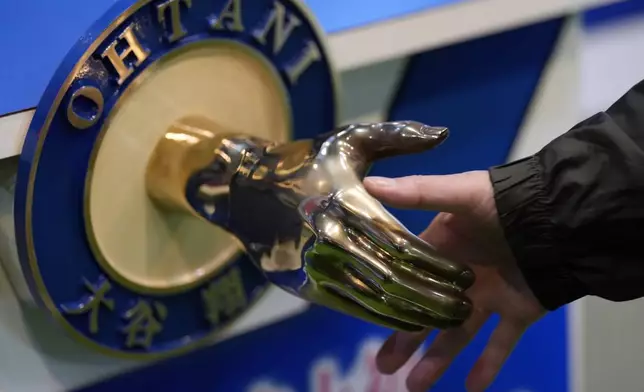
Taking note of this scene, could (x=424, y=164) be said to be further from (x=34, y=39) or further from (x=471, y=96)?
(x=34, y=39)

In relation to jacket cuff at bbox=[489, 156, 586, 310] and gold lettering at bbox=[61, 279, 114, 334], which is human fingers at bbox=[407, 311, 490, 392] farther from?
gold lettering at bbox=[61, 279, 114, 334]

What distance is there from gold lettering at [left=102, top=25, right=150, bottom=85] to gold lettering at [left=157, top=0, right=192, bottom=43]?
0.06 ft

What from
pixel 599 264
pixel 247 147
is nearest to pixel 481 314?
pixel 599 264

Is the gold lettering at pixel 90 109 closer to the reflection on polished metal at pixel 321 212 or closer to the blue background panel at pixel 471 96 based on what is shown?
the reflection on polished metal at pixel 321 212

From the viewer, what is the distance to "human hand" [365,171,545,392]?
1.56 ft

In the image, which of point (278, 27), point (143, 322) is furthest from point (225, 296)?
point (278, 27)

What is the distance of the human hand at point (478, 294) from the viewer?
Answer: 474 millimetres

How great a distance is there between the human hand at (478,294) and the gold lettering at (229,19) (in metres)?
0.15

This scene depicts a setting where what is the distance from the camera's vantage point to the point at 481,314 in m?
0.52

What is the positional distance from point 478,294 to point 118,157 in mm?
236

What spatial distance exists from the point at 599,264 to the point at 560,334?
0.28 meters

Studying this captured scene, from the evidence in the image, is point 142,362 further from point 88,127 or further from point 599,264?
point 599,264

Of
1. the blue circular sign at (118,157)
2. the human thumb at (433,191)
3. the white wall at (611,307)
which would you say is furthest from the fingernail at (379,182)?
the white wall at (611,307)

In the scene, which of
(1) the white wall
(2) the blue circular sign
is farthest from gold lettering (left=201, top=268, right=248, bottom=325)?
(1) the white wall
